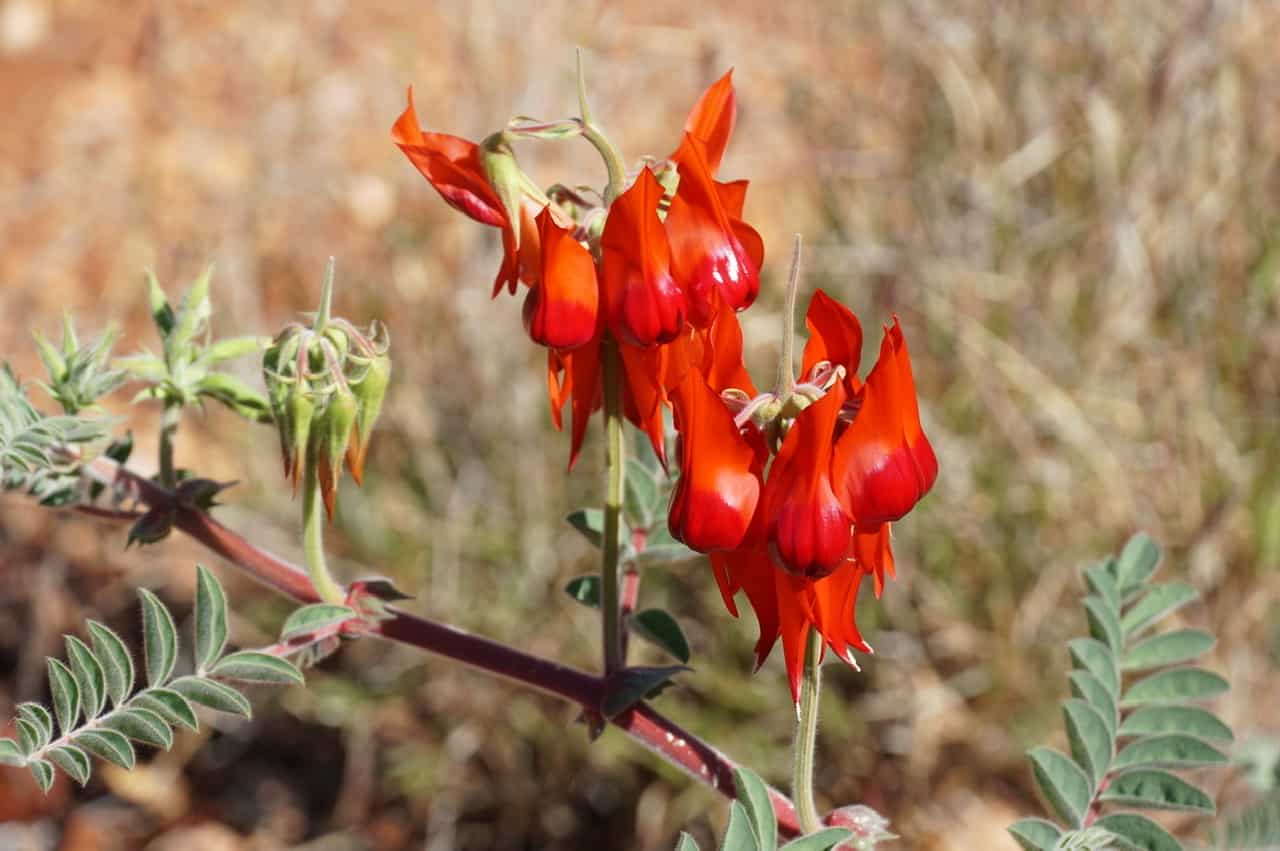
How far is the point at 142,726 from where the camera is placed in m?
0.81

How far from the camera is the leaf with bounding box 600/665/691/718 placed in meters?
0.86

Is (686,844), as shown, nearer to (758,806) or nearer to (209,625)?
(758,806)

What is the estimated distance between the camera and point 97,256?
3.38 meters

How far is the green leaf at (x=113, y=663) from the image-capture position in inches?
33.0

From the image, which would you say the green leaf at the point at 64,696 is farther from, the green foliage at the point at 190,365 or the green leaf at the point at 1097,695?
the green leaf at the point at 1097,695

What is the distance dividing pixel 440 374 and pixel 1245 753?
154cm

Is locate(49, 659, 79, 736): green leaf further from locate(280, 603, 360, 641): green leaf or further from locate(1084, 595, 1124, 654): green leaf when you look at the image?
locate(1084, 595, 1124, 654): green leaf

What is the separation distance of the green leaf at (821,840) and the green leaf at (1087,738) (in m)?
0.23

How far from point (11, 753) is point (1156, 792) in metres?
0.68

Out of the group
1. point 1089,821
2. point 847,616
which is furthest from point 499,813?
point 847,616

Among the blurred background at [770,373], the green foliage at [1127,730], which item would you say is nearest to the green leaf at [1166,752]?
the green foliage at [1127,730]

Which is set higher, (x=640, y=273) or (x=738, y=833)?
(x=640, y=273)

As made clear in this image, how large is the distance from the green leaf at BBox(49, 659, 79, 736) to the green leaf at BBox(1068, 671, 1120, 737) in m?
0.62

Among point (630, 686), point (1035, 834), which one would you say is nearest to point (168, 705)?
point (630, 686)
